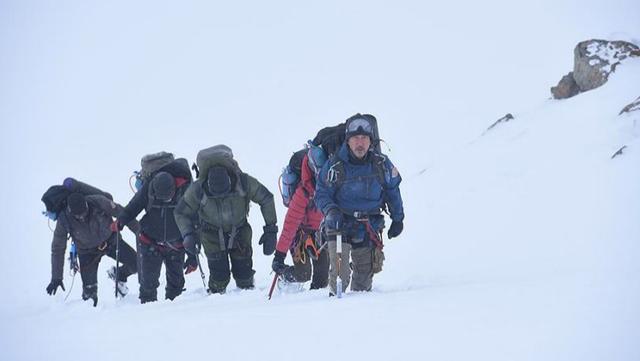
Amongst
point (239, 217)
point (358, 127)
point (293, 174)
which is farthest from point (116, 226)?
point (358, 127)

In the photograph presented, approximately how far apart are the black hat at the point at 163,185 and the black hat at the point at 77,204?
131cm

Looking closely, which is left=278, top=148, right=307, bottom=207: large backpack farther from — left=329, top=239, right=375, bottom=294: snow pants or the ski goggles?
the ski goggles

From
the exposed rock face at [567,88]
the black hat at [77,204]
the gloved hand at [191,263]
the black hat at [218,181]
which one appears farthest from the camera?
the exposed rock face at [567,88]

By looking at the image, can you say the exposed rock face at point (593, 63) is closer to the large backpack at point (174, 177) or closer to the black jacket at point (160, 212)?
the large backpack at point (174, 177)

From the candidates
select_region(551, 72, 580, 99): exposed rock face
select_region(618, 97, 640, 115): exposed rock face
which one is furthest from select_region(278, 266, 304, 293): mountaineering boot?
select_region(551, 72, 580, 99): exposed rock face

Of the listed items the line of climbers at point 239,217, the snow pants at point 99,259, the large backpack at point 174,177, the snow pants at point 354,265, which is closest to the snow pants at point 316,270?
the line of climbers at point 239,217

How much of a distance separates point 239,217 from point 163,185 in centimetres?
130

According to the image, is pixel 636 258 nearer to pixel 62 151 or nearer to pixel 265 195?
pixel 265 195

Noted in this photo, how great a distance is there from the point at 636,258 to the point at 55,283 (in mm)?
8554

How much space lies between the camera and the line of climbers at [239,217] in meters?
6.47

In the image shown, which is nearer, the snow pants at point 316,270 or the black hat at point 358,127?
the black hat at point 358,127

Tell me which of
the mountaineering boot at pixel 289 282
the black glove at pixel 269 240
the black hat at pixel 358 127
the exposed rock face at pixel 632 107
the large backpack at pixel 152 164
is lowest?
the mountaineering boot at pixel 289 282

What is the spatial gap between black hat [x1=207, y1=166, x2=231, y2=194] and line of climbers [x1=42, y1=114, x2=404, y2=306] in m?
0.01

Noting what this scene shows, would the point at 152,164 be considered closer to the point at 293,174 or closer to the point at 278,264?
the point at 293,174
